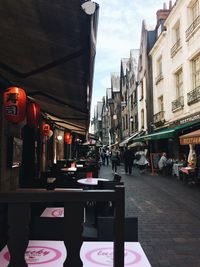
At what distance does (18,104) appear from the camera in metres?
5.46

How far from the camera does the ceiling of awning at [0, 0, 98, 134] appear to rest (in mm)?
3158

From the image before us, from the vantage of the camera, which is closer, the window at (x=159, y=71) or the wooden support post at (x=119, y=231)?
the wooden support post at (x=119, y=231)

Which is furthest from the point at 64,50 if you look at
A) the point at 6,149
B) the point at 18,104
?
the point at 6,149

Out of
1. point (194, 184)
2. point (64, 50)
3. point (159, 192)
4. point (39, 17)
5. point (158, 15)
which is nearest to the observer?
point (39, 17)

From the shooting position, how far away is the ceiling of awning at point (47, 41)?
316 centimetres

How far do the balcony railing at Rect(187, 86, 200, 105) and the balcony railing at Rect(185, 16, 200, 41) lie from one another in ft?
9.04

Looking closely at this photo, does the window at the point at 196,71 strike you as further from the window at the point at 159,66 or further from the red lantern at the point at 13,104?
the red lantern at the point at 13,104

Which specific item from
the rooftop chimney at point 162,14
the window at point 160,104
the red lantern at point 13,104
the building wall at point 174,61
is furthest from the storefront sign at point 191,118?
the rooftop chimney at point 162,14

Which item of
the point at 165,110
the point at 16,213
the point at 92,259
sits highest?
the point at 165,110

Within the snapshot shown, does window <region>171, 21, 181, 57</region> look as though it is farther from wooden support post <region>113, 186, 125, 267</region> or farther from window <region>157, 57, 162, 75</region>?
wooden support post <region>113, 186, 125, 267</region>

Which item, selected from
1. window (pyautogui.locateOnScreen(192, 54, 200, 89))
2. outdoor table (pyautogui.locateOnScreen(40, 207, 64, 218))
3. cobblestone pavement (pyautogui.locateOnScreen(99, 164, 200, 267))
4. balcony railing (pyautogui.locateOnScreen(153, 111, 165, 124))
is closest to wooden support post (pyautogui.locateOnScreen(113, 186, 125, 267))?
outdoor table (pyautogui.locateOnScreen(40, 207, 64, 218))

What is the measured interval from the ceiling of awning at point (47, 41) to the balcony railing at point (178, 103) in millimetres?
11664

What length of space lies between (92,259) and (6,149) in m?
4.96

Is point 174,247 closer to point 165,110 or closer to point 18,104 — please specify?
point 18,104
